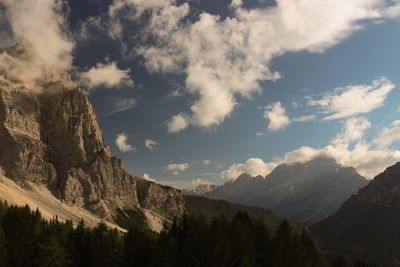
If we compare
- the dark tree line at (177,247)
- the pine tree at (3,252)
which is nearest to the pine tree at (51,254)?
the dark tree line at (177,247)

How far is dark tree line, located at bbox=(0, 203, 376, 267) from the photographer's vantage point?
8869cm

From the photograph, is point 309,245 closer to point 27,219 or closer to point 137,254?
point 137,254

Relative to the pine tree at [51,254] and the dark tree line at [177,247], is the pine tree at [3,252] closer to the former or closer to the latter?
the dark tree line at [177,247]

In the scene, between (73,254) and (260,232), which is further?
(73,254)

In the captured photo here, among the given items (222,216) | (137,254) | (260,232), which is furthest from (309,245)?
(137,254)

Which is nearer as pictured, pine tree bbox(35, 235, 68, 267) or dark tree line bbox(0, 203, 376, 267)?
dark tree line bbox(0, 203, 376, 267)

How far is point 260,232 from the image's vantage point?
9950cm

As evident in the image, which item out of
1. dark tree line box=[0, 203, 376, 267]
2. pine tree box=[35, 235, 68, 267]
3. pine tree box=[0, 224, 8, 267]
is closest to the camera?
dark tree line box=[0, 203, 376, 267]

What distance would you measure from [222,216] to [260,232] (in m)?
8.95

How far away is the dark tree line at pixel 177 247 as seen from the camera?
291 ft

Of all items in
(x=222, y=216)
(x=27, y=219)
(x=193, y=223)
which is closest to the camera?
(x=193, y=223)

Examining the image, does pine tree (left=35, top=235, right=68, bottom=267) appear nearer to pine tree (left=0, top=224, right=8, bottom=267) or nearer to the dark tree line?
the dark tree line

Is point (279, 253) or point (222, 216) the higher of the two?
point (222, 216)

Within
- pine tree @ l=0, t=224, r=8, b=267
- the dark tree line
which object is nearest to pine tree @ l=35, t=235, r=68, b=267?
the dark tree line
